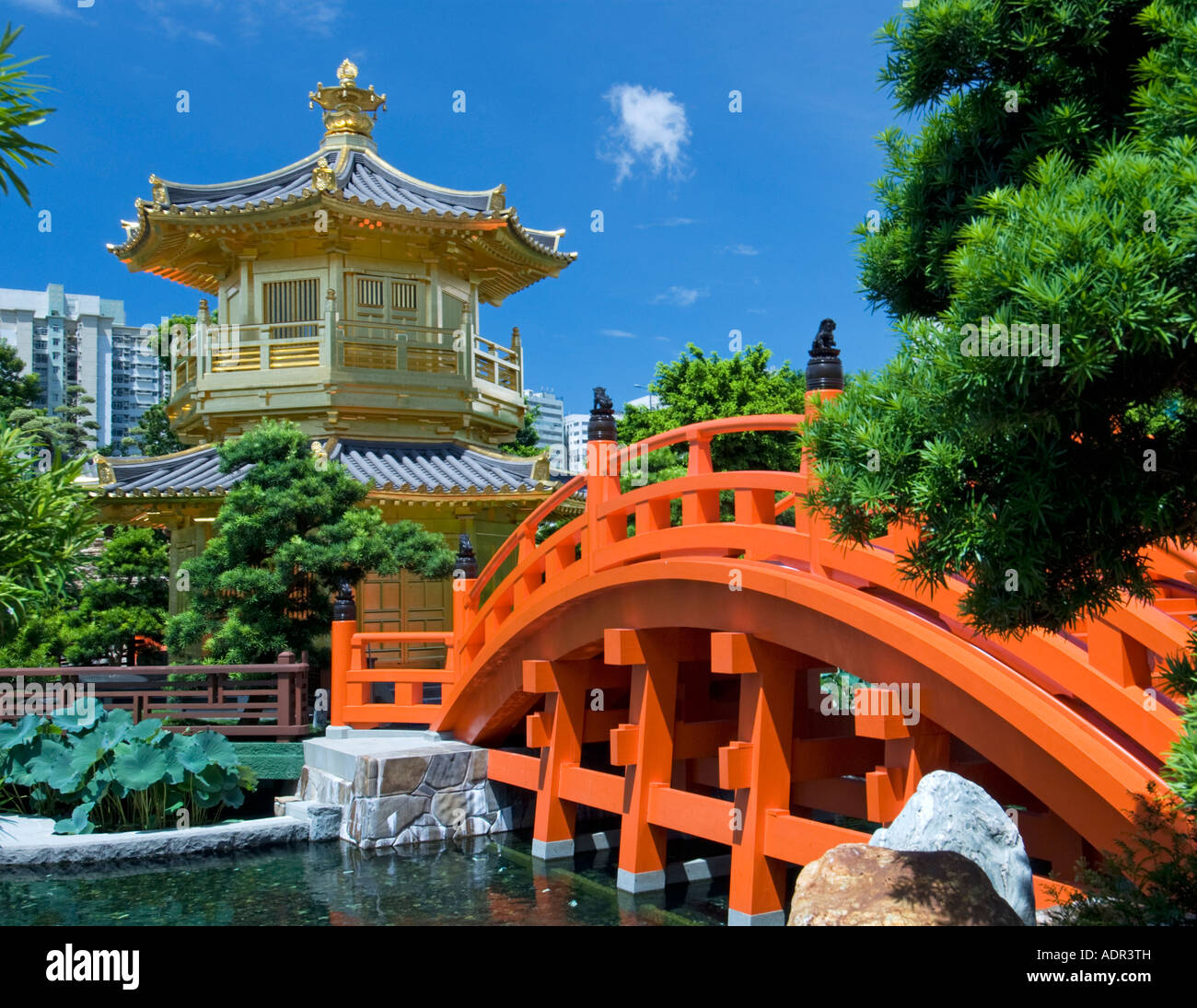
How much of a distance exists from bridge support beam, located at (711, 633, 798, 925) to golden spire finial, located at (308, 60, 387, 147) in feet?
46.4

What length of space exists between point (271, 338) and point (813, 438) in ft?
45.4

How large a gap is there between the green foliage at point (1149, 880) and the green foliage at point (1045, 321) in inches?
45.9

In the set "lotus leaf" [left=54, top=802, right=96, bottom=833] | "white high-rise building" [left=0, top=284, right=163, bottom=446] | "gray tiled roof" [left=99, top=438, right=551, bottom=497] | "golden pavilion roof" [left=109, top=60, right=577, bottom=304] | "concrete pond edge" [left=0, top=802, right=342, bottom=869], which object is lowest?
"concrete pond edge" [left=0, top=802, right=342, bottom=869]

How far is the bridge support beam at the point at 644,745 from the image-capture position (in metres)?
8.97

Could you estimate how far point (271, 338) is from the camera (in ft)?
53.8

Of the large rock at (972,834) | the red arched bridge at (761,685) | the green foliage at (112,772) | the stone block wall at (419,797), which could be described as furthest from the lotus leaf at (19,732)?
the large rock at (972,834)

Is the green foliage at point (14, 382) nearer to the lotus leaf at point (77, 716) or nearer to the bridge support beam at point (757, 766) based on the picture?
the lotus leaf at point (77, 716)

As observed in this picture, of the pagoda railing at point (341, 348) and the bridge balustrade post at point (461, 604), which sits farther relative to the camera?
the pagoda railing at point (341, 348)

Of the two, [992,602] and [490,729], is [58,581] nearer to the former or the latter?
[992,602]

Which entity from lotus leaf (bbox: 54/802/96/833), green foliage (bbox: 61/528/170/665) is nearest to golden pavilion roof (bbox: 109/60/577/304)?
green foliage (bbox: 61/528/170/665)

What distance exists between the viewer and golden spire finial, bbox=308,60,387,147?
18719 millimetres

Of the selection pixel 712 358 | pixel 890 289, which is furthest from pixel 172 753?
pixel 712 358

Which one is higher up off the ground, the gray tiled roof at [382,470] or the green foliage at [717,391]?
the green foliage at [717,391]

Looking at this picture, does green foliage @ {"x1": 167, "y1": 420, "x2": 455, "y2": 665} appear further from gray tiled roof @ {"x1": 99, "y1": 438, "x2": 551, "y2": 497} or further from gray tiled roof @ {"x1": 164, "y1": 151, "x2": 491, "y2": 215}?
gray tiled roof @ {"x1": 164, "y1": 151, "x2": 491, "y2": 215}
